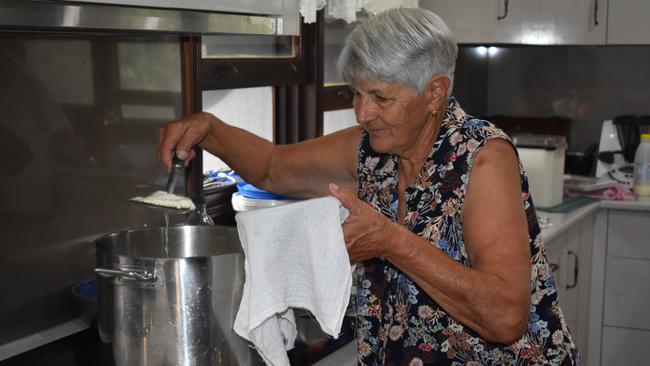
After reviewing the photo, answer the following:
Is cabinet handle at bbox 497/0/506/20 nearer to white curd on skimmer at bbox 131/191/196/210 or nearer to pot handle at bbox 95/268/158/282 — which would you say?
white curd on skimmer at bbox 131/191/196/210

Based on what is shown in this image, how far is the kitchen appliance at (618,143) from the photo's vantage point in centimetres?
362

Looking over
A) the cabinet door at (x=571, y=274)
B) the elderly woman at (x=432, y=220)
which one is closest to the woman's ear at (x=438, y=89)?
the elderly woman at (x=432, y=220)

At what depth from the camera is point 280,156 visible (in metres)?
1.78

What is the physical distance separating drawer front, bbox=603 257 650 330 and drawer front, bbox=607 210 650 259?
0.11 feet

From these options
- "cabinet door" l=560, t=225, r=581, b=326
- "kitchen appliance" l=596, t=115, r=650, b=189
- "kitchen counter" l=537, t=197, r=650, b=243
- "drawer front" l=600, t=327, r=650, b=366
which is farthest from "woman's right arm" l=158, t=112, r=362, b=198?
"kitchen appliance" l=596, t=115, r=650, b=189

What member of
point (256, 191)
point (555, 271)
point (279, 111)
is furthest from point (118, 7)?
point (555, 271)

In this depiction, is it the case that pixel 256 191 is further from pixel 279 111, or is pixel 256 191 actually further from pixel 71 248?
pixel 71 248

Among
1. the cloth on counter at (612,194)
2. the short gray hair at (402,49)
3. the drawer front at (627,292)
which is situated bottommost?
the drawer front at (627,292)

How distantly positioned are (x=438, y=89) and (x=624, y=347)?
232 centimetres

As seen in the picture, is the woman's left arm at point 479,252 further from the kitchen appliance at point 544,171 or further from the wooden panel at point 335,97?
the kitchen appliance at point 544,171

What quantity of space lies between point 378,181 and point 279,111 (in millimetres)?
1094

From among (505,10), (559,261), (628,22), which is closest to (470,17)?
(505,10)

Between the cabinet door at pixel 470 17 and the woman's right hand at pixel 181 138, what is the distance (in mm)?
1934

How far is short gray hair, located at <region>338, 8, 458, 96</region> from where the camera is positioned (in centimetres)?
134
